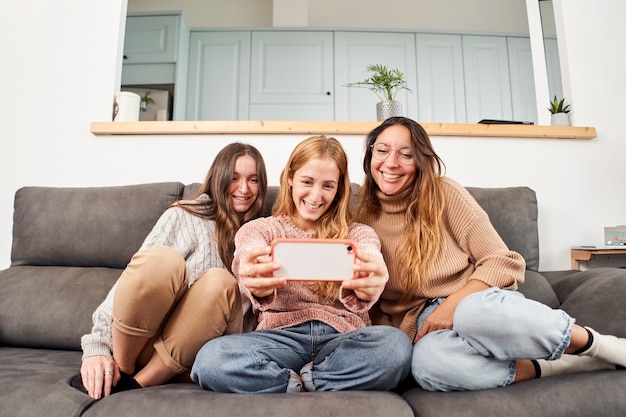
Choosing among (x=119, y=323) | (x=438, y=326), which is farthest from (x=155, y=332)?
(x=438, y=326)

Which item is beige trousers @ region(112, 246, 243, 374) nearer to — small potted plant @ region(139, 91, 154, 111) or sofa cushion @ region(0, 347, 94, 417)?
sofa cushion @ region(0, 347, 94, 417)

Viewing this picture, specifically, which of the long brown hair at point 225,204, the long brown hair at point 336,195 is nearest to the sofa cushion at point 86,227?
the long brown hair at point 225,204

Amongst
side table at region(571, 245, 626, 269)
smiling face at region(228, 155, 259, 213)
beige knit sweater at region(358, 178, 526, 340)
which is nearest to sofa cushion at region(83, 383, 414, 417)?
beige knit sweater at region(358, 178, 526, 340)

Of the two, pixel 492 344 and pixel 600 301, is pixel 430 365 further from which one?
pixel 600 301

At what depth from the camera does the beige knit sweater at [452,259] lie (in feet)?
3.28

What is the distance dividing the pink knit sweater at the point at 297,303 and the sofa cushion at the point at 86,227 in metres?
0.46

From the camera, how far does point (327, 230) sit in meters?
1.05

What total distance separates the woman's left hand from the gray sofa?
0.66ft

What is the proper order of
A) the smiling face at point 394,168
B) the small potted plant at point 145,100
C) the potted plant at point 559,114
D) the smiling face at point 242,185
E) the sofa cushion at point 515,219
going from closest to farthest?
1. the smiling face at point 394,168
2. the smiling face at point 242,185
3. the sofa cushion at point 515,219
4. the potted plant at point 559,114
5. the small potted plant at point 145,100

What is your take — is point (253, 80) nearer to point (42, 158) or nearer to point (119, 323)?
point (42, 158)

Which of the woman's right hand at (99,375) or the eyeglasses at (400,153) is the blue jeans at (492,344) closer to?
the eyeglasses at (400,153)

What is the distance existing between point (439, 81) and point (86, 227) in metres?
2.86

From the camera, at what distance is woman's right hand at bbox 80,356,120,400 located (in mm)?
792

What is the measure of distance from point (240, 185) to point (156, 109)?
7.01 ft
